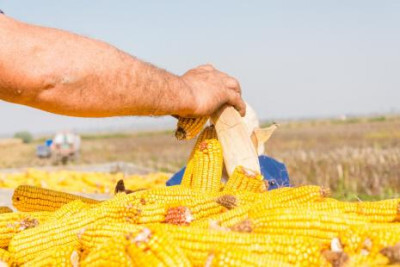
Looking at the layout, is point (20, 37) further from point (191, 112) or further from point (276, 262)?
point (276, 262)

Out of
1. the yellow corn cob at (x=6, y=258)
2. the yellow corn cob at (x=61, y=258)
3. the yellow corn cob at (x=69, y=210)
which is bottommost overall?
the yellow corn cob at (x=6, y=258)

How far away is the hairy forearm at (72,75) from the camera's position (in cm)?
265

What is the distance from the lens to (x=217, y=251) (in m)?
2.17

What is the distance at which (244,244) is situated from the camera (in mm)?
2314

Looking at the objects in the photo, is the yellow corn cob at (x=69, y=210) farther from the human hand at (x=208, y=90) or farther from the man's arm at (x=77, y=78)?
the human hand at (x=208, y=90)

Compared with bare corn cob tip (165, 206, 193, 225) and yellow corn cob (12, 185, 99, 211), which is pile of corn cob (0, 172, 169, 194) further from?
bare corn cob tip (165, 206, 193, 225)

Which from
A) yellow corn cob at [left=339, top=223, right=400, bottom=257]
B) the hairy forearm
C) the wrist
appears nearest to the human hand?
the wrist

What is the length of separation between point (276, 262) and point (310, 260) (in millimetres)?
155

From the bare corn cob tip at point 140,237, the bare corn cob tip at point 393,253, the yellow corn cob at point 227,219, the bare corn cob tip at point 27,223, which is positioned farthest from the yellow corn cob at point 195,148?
the bare corn cob tip at point 393,253

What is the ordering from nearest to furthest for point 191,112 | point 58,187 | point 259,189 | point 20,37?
point 20,37 < point 191,112 < point 259,189 < point 58,187

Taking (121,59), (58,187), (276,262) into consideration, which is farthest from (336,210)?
(58,187)

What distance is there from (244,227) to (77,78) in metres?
1.06

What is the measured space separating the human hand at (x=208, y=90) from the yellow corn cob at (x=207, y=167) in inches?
13.5

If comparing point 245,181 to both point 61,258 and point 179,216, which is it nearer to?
point 179,216
